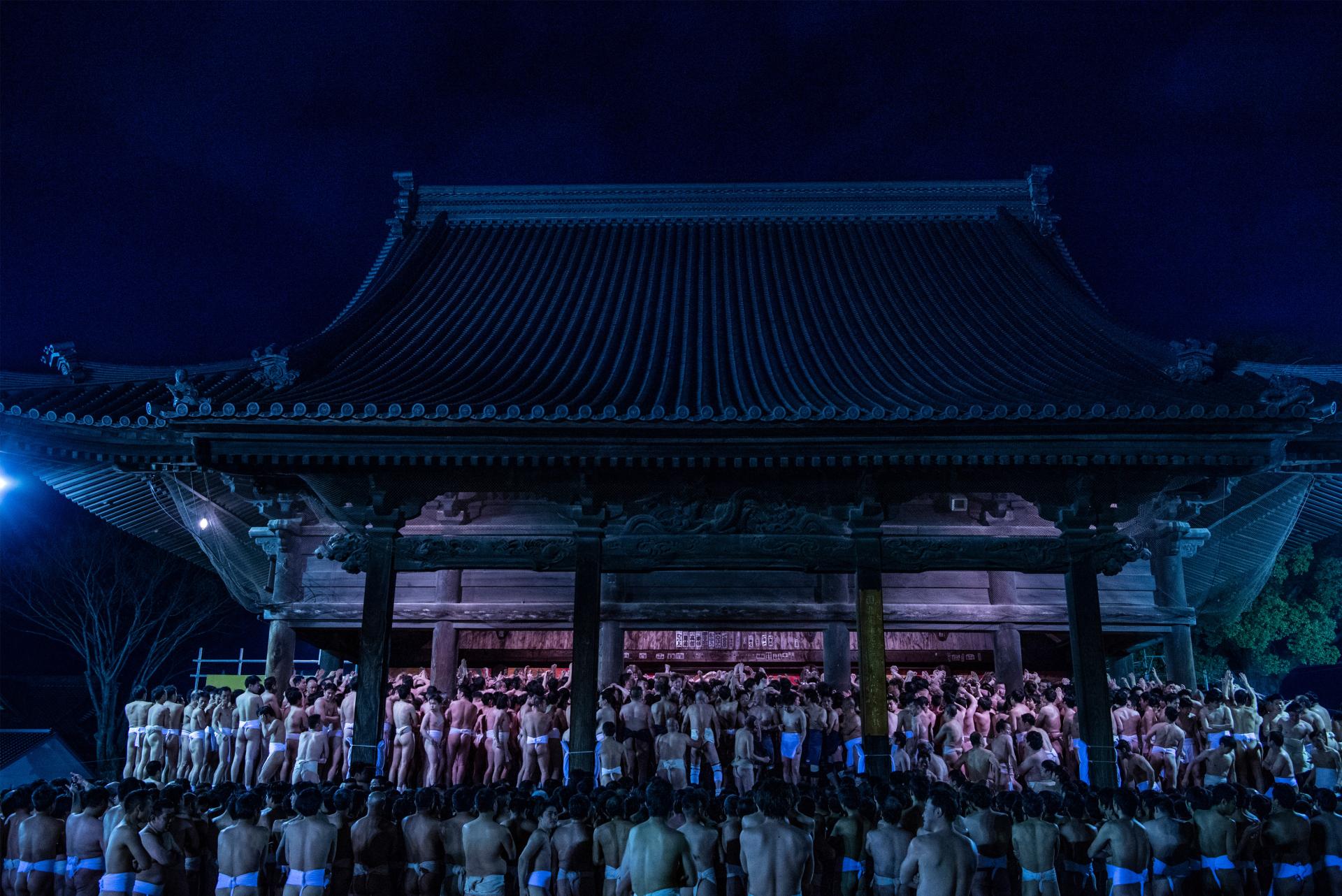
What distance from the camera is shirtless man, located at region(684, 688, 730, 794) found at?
13.7m

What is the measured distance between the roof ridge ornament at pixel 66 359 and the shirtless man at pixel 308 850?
636 cm

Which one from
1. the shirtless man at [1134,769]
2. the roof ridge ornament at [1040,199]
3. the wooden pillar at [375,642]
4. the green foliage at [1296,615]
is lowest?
the shirtless man at [1134,769]

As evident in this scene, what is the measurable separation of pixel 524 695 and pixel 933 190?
40.4 feet

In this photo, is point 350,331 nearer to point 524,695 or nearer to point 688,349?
point 688,349

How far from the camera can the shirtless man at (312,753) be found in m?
13.9

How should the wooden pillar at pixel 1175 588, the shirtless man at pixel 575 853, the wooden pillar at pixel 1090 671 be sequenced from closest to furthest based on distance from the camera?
the shirtless man at pixel 575 853 < the wooden pillar at pixel 1090 671 < the wooden pillar at pixel 1175 588

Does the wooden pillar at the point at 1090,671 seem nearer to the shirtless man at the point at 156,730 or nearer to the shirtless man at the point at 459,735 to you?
the shirtless man at the point at 459,735

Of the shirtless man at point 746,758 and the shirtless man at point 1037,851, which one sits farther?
the shirtless man at point 746,758

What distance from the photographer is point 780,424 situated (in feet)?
33.3

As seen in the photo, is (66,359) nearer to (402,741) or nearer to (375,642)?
(375,642)

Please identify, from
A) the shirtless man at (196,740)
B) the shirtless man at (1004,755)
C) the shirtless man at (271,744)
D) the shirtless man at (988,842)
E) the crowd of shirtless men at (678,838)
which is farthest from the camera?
the shirtless man at (196,740)

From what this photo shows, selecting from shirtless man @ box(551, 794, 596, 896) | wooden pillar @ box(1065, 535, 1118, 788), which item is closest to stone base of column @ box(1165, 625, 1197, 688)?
wooden pillar @ box(1065, 535, 1118, 788)

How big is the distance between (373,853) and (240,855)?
1127 mm

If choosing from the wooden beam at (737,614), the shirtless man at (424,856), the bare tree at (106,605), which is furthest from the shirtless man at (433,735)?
the bare tree at (106,605)
